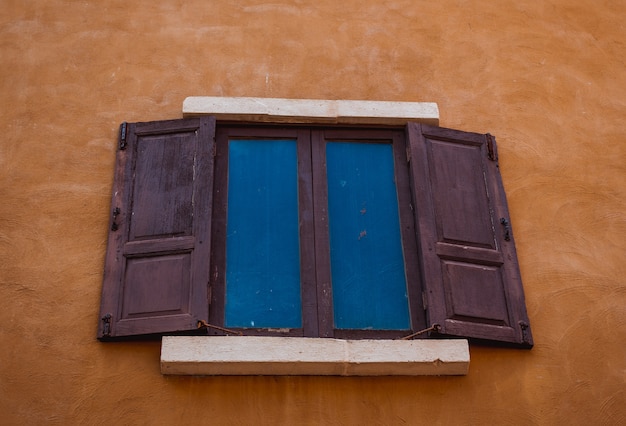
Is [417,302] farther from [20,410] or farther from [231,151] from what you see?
[20,410]

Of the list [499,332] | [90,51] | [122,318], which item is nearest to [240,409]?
[122,318]

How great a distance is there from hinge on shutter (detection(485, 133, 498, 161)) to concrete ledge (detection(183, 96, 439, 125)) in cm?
36

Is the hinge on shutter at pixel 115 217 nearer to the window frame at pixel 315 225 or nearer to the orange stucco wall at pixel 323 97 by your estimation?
the orange stucco wall at pixel 323 97

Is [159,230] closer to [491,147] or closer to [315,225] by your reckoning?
[315,225]

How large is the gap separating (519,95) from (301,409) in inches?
110

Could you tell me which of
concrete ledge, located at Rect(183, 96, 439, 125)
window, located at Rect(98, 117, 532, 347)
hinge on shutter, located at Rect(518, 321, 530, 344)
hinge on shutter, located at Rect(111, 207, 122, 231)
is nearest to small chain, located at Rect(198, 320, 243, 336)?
window, located at Rect(98, 117, 532, 347)

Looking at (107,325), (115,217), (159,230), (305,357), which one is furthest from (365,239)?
(107,325)

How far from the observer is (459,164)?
223 inches

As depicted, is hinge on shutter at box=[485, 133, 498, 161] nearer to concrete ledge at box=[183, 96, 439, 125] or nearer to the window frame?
concrete ledge at box=[183, 96, 439, 125]

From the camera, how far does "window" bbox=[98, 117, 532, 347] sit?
505cm

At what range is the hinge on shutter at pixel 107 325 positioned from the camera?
16.0 ft

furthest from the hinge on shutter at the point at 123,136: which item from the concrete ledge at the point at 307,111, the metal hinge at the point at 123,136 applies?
the concrete ledge at the point at 307,111

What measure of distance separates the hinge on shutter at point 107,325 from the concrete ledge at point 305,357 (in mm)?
330

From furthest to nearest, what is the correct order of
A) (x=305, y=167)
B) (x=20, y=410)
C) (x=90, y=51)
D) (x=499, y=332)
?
(x=90, y=51), (x=305, y=167), (x=499, y=332), (x=20, y=410)
